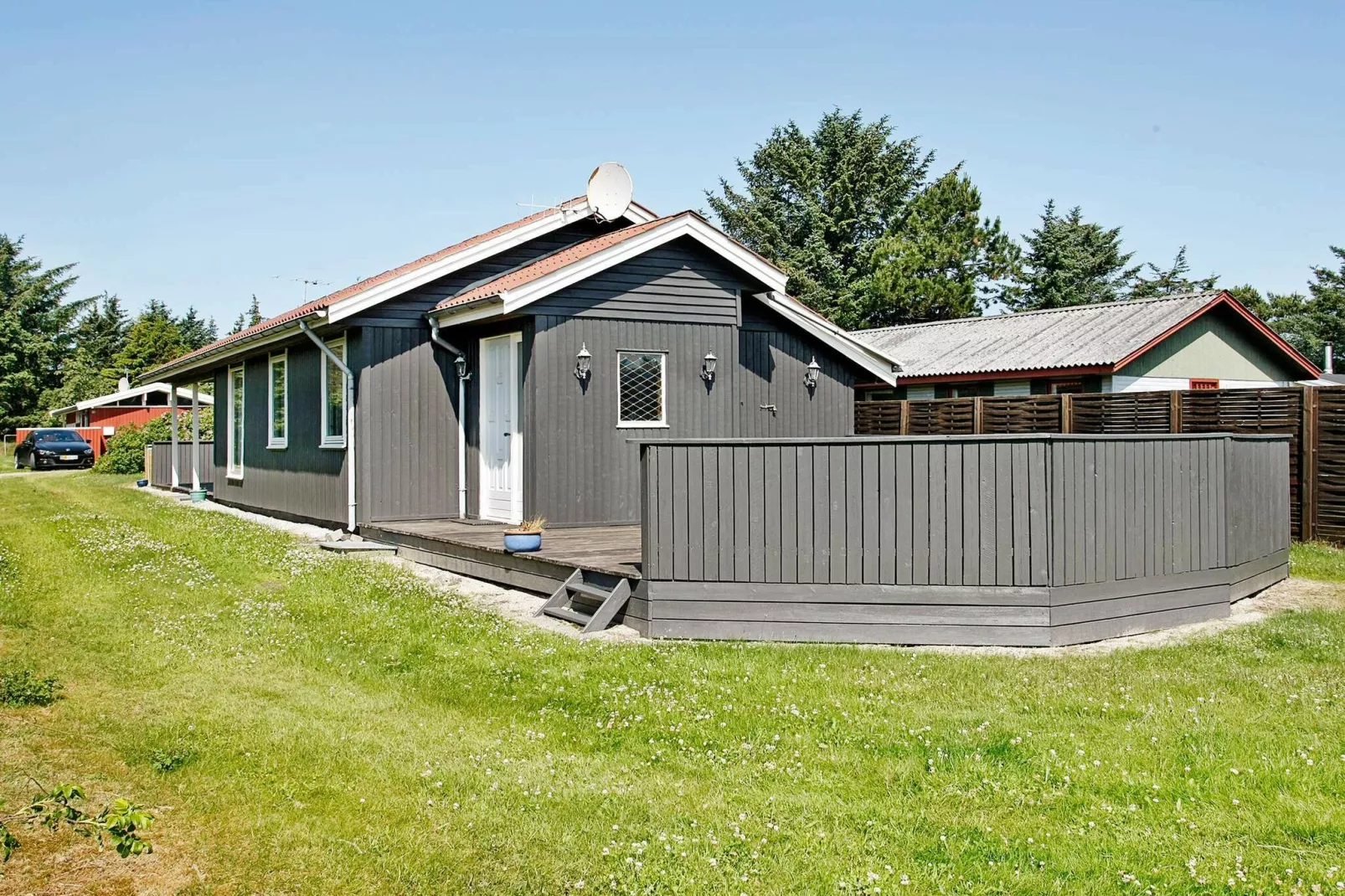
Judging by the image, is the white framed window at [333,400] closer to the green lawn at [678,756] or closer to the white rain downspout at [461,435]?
the white rain downspout at [461,435]

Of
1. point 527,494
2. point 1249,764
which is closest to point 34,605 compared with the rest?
point 527,494

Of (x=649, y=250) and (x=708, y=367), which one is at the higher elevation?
(x=649, y=250)

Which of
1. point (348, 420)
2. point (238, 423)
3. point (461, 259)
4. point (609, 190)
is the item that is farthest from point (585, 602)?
point (238, 423)

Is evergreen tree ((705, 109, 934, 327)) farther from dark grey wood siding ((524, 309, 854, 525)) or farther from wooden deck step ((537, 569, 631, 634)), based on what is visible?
wooden deck step ((537, 569, 631, 634))

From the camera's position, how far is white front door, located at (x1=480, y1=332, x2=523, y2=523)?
12625mm

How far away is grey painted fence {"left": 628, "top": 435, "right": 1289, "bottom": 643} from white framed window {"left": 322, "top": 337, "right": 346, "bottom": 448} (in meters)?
6.89

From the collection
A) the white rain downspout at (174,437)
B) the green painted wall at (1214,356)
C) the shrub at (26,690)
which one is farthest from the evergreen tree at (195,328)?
the shrub at (26,690)

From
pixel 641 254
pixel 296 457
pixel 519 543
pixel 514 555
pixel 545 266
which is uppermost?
pixel 641 254

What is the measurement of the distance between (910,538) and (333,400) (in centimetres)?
894

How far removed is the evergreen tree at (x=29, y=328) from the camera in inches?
2062

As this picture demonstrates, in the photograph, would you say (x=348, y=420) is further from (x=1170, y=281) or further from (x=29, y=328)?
(x=29, y=328)

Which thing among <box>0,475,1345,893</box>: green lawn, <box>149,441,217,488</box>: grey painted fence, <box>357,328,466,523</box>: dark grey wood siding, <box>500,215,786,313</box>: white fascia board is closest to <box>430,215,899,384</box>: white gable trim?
<box>500,215,786,313</box>: white fascia board

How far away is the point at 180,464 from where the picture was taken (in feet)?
80.8

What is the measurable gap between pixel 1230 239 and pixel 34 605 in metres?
47.2
